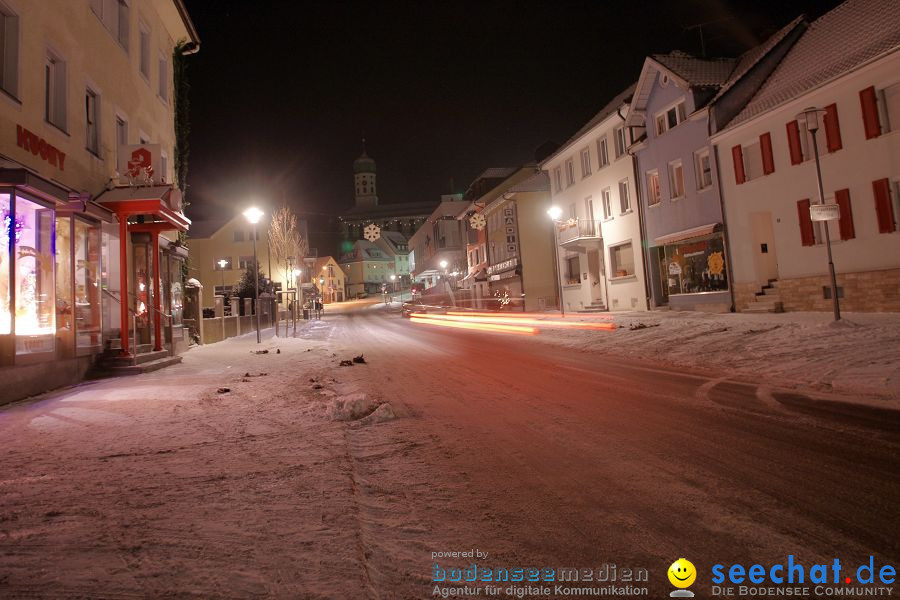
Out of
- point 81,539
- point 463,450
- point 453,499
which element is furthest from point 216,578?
point 463,450

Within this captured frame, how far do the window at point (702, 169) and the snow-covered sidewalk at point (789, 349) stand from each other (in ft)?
25.9

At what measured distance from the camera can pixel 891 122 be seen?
1495 centimetres

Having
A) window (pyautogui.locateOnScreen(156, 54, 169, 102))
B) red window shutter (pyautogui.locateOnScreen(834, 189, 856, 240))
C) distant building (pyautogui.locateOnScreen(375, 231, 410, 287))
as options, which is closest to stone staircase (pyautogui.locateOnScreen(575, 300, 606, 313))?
red window shutter (pyautogui.locateOnScreen(834, 189, 856, 240))

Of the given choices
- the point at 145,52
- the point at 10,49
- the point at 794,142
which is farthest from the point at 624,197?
the point at 10,49

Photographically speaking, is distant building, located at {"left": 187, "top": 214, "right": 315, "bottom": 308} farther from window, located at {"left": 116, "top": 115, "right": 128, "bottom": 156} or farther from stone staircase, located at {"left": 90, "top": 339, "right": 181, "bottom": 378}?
stone staircase, located at {"left": 90, "top": 339, "right": 181, "bottom": 378}

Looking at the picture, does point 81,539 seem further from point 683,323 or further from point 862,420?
point 683,323

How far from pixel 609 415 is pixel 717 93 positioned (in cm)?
2051

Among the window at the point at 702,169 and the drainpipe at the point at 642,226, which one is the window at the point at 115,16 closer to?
the window at the point at 702,169

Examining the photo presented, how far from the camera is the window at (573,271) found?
112 ft

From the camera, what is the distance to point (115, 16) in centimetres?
1379

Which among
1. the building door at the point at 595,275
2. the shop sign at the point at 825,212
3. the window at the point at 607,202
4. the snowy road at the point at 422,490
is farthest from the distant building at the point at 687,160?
the snowy road at the point at 422,490

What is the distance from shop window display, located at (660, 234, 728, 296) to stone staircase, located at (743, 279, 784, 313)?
1521mm

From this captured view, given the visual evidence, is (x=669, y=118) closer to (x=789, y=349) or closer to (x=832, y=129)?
(x=832, y=129)

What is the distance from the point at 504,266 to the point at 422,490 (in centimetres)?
4057
